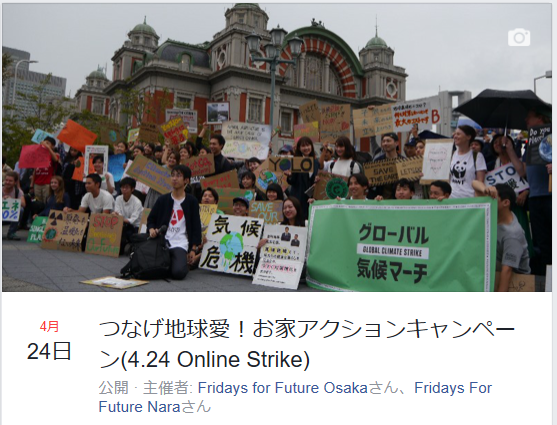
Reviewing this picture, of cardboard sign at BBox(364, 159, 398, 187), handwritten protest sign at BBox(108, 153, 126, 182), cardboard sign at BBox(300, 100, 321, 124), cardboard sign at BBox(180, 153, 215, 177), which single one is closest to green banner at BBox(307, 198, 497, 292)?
cardboard sign at BBox(364, 159, 398, 187)

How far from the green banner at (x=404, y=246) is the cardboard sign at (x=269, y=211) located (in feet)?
2.85

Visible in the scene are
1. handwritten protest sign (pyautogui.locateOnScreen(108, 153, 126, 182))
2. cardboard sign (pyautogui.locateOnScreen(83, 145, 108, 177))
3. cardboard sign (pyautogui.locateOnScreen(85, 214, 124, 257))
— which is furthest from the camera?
handwritten protest sign (pyautogui.locateOnScreen(108, 153, 126, 182))

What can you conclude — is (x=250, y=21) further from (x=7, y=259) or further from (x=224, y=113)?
(x=7, y=259)

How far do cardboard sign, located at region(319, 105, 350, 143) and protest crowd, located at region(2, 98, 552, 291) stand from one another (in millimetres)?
1031

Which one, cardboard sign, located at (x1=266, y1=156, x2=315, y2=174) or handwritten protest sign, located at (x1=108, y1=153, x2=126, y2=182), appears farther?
handwritten protest sign, located at (x1=108, y1=153, x2=126, y2=182)

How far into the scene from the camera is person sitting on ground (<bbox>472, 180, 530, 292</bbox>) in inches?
165

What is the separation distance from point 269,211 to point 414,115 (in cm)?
257

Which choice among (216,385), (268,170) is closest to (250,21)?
(268,170)

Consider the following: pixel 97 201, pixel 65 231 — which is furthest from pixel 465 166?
pixel 65 231

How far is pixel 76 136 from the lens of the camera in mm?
8891

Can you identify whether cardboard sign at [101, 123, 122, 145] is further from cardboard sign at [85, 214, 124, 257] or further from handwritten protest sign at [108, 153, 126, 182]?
cardboard sign at [85, 214, 124, 257]

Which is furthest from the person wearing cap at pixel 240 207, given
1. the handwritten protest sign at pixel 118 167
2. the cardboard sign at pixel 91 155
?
the handwritten protest sign at pixel 118 167

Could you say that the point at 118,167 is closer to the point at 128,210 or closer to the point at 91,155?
the point at 91,155

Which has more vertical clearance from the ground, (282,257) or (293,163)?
(293,163)
